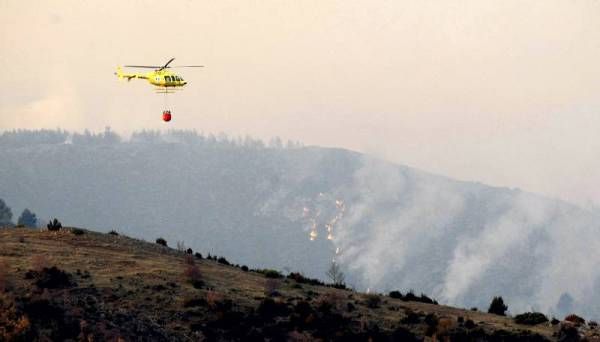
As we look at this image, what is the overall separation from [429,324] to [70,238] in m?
31.0

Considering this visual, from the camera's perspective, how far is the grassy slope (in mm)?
44562

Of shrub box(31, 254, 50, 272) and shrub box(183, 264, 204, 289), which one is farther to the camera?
shrub box(183, 264, 204, 289)

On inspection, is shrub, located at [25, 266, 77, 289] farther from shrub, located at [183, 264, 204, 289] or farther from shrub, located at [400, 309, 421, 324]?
shrub, located at [400, 309, 421, 324]

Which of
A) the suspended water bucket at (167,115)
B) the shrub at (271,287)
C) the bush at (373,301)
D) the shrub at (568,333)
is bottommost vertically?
the shrub at (568,333)

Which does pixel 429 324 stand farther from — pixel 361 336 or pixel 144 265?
pixel 144 265

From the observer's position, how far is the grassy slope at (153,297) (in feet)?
146

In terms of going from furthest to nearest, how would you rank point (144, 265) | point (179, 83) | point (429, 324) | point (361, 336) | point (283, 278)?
1. point (179, 83)
2. point (283, 278)
3. point (144, 265)
4. point (429, 324)
5. point (361, 336)

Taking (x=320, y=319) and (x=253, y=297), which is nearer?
(x=320, y=319)

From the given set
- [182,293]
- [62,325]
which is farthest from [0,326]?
[182,293]

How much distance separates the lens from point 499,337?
162 ft

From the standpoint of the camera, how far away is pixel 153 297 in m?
49.0

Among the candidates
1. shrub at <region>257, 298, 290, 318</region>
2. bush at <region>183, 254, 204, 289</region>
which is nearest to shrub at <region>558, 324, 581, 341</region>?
shrub at <region>257, 298, 290, 318</region>

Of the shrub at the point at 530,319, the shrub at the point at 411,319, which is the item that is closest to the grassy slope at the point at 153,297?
the shrub at the point at 411,319

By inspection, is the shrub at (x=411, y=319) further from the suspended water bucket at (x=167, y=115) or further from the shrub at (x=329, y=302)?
the suspended water bucket at (x=167, y=115)
